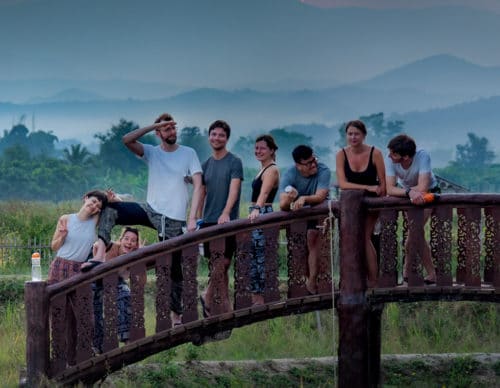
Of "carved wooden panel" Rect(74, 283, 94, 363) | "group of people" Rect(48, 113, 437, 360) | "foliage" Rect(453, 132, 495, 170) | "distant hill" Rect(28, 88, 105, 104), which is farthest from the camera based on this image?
"distant hill" Rect(28, 88, 105, 104)

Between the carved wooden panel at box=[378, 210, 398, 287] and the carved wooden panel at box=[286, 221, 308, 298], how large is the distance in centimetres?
62

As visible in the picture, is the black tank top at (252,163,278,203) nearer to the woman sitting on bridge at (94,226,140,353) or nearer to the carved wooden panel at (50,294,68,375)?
the woman sitting on bridge at (94,226,140,353)

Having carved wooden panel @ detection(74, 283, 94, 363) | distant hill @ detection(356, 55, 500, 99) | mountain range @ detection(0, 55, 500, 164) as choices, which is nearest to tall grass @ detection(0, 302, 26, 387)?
carved wooden panel @ detection(74, 283, 94, 363)

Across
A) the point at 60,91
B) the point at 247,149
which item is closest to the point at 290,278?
the point at 247,149

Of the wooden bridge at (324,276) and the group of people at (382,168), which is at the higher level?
the group of people at (382,168)

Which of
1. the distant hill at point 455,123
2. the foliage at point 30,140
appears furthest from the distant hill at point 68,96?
the foliage at point 30,140

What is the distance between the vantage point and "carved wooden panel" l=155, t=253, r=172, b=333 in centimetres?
872

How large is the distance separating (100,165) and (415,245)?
2090 inches

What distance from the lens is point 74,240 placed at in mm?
8797

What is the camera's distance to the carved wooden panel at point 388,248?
337 inches

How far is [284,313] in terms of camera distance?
8.66 m

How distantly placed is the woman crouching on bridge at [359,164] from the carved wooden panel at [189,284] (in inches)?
53.1

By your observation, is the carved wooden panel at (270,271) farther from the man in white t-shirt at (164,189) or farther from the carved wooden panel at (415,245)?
the carved wooden panel at (415,245)

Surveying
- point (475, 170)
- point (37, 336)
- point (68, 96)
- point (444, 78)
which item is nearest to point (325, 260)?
point (37, 336)
